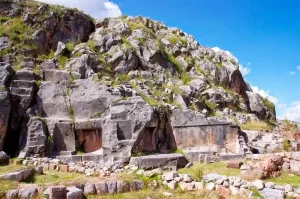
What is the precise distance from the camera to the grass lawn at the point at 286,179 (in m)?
10.3

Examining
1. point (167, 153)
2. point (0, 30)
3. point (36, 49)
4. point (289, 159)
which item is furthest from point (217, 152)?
point (0, 30)

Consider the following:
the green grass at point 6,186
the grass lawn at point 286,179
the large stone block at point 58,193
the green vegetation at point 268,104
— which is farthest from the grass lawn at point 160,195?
the green vegetation at point 268,104

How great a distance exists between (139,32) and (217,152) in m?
17.1

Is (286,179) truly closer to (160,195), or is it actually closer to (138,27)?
(160,195)

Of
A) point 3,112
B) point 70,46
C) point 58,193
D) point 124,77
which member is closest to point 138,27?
point 124,77

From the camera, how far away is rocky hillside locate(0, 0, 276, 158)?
17562 mm

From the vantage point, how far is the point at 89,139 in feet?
57.7

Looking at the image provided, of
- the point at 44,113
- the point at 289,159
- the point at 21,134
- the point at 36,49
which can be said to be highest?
the point at 36,49

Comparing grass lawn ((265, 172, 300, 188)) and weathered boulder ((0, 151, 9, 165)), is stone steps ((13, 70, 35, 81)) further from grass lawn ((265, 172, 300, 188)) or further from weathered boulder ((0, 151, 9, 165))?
grass lawn ((265, 172, 300, 188))

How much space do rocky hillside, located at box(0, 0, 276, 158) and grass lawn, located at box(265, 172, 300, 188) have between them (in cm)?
842

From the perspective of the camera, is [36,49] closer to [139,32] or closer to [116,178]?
[139,32]

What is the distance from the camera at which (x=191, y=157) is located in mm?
17422

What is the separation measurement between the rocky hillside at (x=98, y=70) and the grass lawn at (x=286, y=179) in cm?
842

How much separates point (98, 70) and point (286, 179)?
18216 mm
